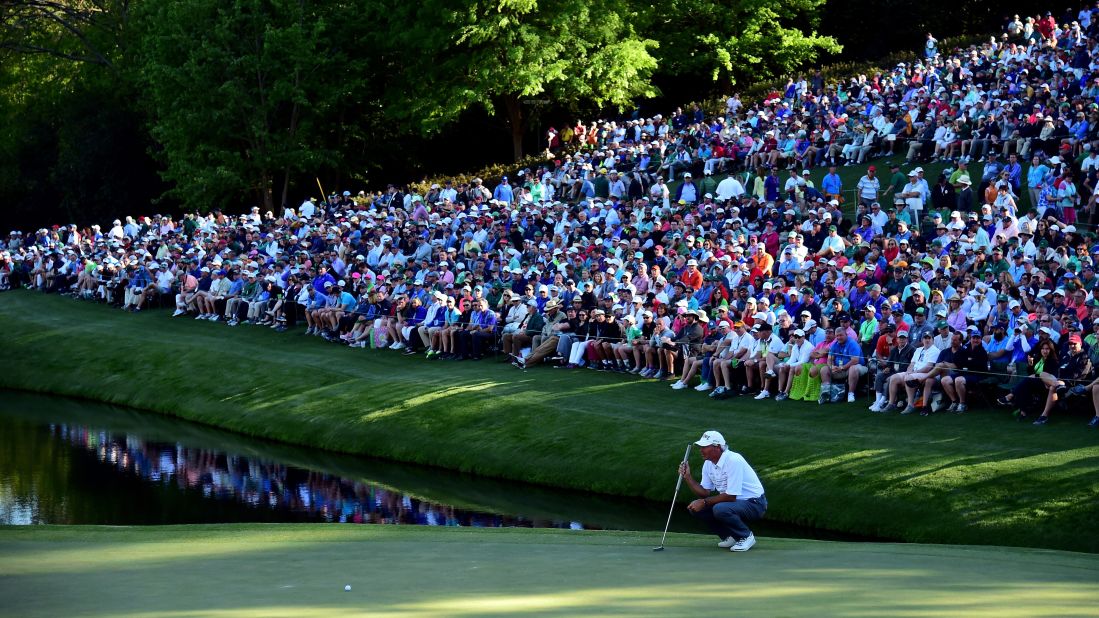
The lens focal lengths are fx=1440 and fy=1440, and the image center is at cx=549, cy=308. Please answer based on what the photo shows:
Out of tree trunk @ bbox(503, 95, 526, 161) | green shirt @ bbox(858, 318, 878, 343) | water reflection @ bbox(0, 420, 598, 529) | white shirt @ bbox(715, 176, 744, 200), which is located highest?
tree trunk @ bbox(503, 95, 526, 161)

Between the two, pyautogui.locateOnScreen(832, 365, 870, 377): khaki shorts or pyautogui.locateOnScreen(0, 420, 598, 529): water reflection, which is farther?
pyautogui.locateOnScreen(832, 365, 870, 377): khaki shorts

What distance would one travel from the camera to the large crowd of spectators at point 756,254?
23203 millimetres

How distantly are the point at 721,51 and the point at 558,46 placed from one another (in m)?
7.04

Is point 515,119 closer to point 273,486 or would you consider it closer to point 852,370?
point 273,486

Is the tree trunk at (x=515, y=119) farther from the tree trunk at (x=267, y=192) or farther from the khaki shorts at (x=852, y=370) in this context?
the khaki shorts at (x=852, y=370)

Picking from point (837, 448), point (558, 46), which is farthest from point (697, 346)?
point (558, 46)

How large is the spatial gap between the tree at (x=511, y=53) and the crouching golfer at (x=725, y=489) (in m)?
37.6

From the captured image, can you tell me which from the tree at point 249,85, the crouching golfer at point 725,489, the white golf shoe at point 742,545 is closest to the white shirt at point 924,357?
the white golf shoe at point 742,545

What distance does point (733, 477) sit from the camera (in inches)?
564

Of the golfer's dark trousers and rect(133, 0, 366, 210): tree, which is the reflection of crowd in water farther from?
rect(133, 0, 366, 210): tree

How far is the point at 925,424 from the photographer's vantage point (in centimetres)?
2166

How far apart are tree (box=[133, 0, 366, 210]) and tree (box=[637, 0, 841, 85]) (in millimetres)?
12143

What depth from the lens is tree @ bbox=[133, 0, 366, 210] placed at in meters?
53.8

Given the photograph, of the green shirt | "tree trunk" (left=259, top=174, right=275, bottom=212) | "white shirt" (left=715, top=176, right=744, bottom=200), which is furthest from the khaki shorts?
"tree trunk" (left=259, top=174, right=275, bottom=212)
